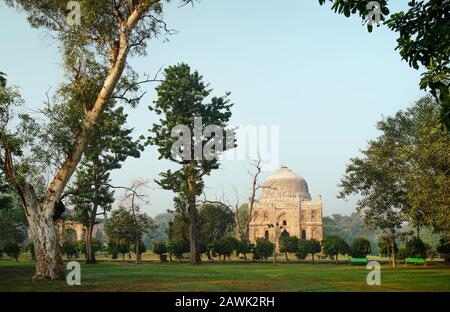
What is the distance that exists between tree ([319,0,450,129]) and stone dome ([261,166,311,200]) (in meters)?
73.3

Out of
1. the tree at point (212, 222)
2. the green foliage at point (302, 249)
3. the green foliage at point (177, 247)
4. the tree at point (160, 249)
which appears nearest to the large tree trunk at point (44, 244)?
the green foliage at point (177, 247)

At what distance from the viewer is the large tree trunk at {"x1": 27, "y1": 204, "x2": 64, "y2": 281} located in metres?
18.4

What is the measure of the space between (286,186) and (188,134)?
49727 millimetres

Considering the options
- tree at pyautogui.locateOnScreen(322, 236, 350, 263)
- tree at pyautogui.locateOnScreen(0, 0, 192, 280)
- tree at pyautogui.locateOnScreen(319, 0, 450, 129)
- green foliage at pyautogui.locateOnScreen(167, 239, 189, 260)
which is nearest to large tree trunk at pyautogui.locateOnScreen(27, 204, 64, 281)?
tree at pyautogui.locateOnScreen(0, 0, 192, 280)

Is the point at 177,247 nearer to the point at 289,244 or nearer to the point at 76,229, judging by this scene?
the point at 289,244

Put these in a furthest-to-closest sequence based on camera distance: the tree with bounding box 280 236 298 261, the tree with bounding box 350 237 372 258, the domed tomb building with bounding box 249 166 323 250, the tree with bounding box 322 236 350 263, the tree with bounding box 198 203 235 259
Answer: the domed tomb building with bounding box 249 166 323 250 < the tree with bounding box 198 203 235 259 < the tree with bounding box 280 236 298 261 < the tree with bounding box 322 236 350 263 < the tree with bounding box 350 237 372 258

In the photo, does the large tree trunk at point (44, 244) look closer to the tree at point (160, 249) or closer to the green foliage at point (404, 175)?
the green foliage at point (404, 175)

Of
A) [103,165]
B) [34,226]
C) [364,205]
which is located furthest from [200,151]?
[34,226]

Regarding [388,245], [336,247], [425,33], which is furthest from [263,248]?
[425,33]

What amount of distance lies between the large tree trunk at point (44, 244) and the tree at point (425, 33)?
13.5m

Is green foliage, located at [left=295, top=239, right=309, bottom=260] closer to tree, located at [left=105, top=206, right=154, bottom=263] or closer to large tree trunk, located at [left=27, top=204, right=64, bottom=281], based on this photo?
tree, located at [left=105, top=206, right=154, bottom=263]

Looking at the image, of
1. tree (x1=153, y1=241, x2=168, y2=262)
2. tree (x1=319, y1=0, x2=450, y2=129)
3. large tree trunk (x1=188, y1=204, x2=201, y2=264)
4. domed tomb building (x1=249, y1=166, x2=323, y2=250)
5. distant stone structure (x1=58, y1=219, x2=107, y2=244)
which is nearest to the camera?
tree (x1=319, y1=0, x2=450, y2=129)

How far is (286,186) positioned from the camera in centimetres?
8594

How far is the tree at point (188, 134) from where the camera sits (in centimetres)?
3850
